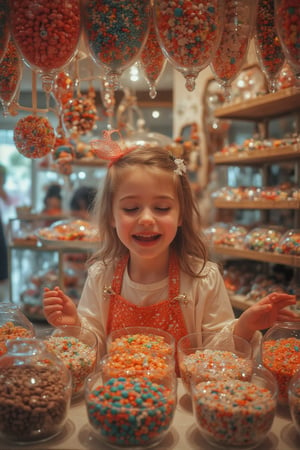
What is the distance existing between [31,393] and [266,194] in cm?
200

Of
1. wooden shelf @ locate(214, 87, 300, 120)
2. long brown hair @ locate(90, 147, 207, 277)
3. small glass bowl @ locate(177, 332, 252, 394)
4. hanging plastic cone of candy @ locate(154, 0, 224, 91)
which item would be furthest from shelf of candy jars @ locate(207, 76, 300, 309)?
hanging plastic cone of candy @ locate(154, 0, 224, 91)

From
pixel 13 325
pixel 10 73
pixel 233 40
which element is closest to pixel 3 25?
pixel 10 73

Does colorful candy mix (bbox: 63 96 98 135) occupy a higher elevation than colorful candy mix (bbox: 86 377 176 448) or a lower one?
higher

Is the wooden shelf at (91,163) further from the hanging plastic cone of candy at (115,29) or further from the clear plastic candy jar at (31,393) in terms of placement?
the clear plastic candy jar at (31,393)

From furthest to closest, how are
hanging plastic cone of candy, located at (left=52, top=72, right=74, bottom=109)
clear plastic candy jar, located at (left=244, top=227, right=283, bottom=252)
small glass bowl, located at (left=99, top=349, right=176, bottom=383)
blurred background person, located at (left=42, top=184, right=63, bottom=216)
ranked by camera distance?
blurred background person, located at (left=42, top=184, right=63, bottom=216)
clear plastic candy jar, located at (left=244, top=227, right=283, bottom=252)
hanging plastic cone of candy, located at (left=52, top=72, right=74, bottom=109)
small glass bowl, located at (left=99, top=349, right=176, bottom=383)

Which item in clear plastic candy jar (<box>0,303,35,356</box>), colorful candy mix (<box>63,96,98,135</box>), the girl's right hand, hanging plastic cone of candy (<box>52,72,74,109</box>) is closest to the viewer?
clear plastic candy jar (<box>0,303,35,356</box>)

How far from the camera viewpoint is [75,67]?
169cm

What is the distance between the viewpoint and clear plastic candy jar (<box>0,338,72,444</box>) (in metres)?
0.81

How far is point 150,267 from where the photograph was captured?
5.21 ft

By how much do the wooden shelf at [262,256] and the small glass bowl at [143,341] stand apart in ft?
3.98

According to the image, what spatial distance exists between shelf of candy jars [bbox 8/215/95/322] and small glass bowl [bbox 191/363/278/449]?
287 cm

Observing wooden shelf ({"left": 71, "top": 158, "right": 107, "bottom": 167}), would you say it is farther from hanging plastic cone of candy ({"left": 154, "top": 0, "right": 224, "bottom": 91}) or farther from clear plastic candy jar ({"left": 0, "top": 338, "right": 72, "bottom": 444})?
clear plastic candy jar ({"left": 0, "top": 338, "right": 72, "bottom": 444})

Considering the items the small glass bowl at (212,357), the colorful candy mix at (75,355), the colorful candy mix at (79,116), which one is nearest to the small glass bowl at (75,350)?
the colorful candy mix at (75,355)

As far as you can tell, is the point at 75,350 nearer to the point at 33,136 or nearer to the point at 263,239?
the point at 33,136
